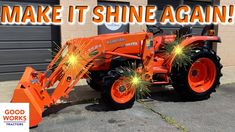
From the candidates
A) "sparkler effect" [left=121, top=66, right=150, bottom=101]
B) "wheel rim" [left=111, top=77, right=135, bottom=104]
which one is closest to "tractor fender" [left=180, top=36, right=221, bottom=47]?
"sparkler effect" [left=121, top=66, right=150, bottom=101]

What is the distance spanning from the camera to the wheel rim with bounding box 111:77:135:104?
18.0 feet

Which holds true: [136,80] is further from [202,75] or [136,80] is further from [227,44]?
[227,44]

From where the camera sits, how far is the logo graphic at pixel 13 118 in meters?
3.66

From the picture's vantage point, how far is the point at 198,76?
656 centimetres

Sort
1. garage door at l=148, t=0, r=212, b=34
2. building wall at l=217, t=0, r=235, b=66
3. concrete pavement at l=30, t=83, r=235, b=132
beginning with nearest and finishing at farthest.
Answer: concrete pavement at l=30, t=83, r=235, b=132 → garage door at l=148, t=0, r=212, b=34 → building wall at l=217, t=0, r=235, b=66

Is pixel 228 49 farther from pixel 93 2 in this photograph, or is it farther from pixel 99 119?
pixel 99 119

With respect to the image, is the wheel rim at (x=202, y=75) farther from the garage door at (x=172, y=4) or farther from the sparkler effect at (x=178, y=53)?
the garage door at (x=172, y=4)

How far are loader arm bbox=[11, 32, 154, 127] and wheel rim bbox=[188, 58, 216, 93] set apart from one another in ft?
3.52

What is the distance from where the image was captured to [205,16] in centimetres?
1099

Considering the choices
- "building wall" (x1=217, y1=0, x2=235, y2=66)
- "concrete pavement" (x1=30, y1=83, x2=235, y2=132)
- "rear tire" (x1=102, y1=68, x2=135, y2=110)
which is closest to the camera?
"concrete pavement" (x1=30, y1=83, x2=235, y2=132)

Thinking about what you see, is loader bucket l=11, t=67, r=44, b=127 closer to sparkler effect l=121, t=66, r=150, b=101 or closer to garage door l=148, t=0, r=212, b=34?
sparkler effect l=121, t=66, r=150, b=101

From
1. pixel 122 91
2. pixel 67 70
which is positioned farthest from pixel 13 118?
pixel 122 91

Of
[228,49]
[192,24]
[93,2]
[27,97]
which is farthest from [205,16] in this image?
[27,97]

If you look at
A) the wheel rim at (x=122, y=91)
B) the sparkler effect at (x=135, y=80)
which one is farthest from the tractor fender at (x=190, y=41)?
the wheel rim at (x=122, y=91)
